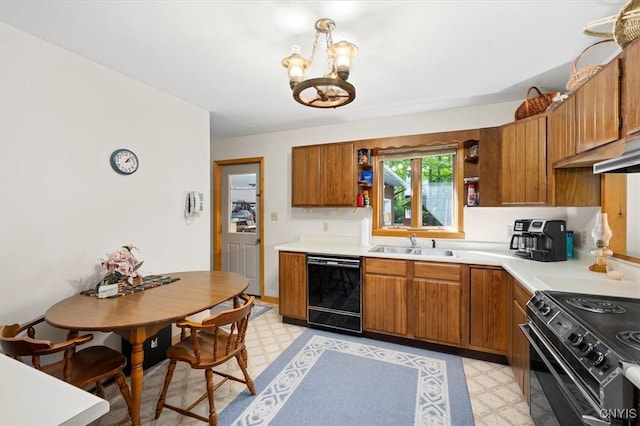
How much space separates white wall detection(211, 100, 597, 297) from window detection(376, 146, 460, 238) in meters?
0.24

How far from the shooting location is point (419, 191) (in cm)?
333

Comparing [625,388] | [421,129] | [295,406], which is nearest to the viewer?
[625,388]

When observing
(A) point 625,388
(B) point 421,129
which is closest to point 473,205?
(B) point 421,129

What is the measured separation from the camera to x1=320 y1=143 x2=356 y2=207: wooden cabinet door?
3.26 metres

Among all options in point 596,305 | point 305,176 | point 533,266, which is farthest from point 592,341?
point 305,176

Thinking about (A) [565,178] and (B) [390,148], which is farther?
(B) [390,148]

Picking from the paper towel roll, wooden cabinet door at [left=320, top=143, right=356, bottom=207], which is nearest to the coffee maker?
the paper towel roll

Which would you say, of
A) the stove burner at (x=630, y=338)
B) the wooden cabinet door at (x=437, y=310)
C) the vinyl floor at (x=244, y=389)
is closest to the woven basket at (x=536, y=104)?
the wooden cabinet door at (x=437, y=310)

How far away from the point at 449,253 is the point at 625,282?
1.28 metres

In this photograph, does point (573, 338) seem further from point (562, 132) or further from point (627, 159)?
point (562, 132)

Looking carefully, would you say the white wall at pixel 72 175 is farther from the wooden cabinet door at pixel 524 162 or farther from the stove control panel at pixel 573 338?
the wooden cabinet door at pixel 524 162

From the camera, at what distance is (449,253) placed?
289cm

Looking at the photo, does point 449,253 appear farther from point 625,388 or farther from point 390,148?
point 625,388

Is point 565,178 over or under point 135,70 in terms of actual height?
under
